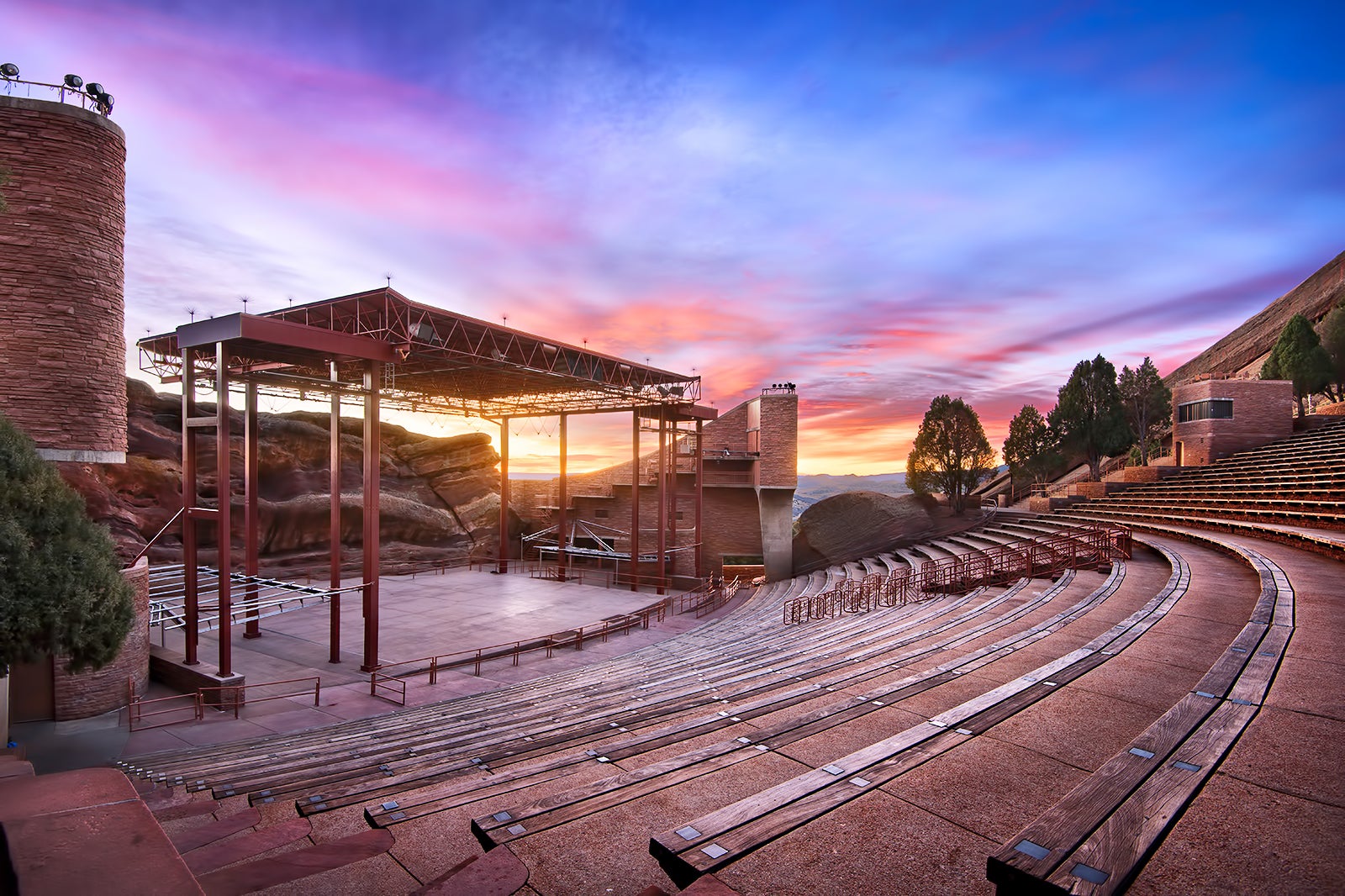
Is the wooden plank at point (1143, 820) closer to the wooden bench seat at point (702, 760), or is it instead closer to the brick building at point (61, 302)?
the wooden bench seat at point (702, 760)

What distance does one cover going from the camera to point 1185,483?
27.1 m

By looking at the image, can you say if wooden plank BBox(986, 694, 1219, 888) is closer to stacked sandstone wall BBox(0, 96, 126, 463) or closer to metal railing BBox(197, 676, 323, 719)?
metal railing BBox(197, 676, 323, 719)

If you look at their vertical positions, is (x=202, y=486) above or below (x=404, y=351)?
below

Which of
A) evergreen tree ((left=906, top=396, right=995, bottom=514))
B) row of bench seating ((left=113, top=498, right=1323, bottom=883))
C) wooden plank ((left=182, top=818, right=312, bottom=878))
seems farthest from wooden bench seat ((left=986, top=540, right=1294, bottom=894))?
evergreen tree ((left=906, top=396, right=995, bottom=514))

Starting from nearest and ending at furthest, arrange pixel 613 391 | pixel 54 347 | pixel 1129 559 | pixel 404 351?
pixel 54 347, pixel 1129 559, pixel 404 351, pixel 613 391

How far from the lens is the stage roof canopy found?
16297mm

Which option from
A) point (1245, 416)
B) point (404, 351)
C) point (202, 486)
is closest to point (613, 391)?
point (404, 351)

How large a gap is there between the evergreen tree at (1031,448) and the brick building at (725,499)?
18.4 metres

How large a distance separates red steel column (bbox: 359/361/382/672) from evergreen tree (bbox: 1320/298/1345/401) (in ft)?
177

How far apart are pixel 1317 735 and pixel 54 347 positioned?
1978cm

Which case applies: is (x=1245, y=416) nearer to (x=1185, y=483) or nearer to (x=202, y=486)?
(x=1185, y=483)

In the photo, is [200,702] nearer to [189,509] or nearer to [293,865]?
[189,509]

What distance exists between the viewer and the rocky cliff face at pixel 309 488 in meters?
28.9

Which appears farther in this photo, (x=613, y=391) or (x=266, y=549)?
(x=266, y=549)
